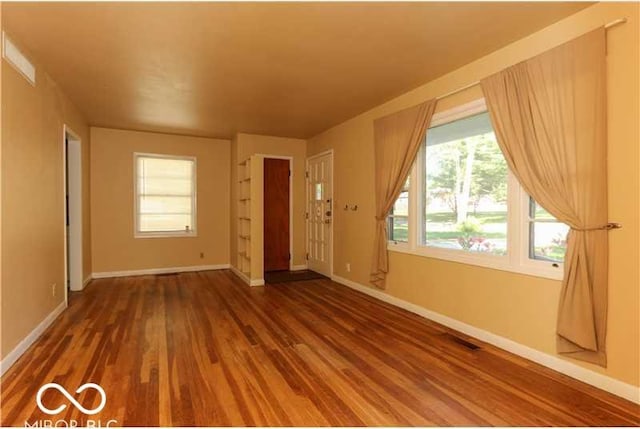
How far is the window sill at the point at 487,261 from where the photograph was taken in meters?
2.56

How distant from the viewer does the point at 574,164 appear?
236 cm

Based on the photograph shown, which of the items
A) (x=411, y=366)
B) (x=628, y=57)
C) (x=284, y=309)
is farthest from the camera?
(x=284, y=309)

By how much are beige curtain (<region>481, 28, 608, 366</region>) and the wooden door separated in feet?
14.6

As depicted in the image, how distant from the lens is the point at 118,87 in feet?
12.2

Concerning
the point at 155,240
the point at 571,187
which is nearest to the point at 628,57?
the point at 571,187

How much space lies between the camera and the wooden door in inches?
249

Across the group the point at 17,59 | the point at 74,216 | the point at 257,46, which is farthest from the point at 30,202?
the point at 257,46

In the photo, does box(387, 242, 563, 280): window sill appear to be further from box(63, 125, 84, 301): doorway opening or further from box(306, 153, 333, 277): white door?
box(63, 125, 84, 301): doorway opening

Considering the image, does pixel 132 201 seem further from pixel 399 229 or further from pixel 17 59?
pixel 399 229

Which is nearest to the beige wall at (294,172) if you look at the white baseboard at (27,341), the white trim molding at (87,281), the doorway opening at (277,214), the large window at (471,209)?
the doorway opening at (277,214)

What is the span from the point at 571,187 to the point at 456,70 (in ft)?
5.29

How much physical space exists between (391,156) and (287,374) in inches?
109

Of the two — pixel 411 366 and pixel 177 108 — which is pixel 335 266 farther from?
pixel 177 108

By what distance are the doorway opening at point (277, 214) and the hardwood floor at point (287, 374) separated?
8.33 feet
